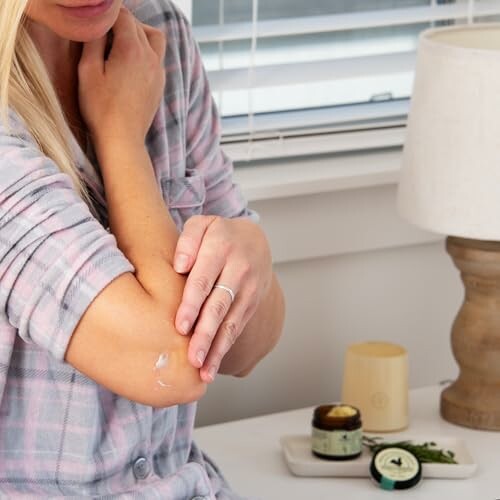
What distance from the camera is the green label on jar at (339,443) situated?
1.47m

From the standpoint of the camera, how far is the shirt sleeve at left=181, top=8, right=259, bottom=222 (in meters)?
1.36

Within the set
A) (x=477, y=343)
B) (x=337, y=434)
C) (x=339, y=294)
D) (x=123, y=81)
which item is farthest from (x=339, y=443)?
(x=123, y=81)

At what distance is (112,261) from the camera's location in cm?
104

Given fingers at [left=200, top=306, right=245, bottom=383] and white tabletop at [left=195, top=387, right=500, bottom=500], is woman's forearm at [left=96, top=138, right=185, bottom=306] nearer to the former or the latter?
fingers at [left=200, top=306, right=245, bottom=383]

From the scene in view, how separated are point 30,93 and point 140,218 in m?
0.15

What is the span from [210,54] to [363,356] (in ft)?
1.49

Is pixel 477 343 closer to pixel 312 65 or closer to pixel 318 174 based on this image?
pixel 318 174

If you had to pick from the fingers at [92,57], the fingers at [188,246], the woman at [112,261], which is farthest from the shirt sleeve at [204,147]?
the fingers at [188,246]

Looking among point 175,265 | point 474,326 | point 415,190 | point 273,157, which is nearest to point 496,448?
point 474,326

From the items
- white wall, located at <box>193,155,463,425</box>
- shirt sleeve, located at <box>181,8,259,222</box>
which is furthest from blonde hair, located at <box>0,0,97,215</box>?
white wall, located at <box>193,155,463,425</box>

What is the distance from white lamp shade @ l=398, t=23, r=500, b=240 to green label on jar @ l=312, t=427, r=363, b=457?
267 mm

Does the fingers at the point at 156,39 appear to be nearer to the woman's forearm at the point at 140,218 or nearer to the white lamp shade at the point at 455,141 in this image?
the woman's forearm at the point at 140,218

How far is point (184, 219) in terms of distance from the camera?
133 centimetres

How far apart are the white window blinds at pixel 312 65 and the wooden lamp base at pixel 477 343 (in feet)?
0.89
